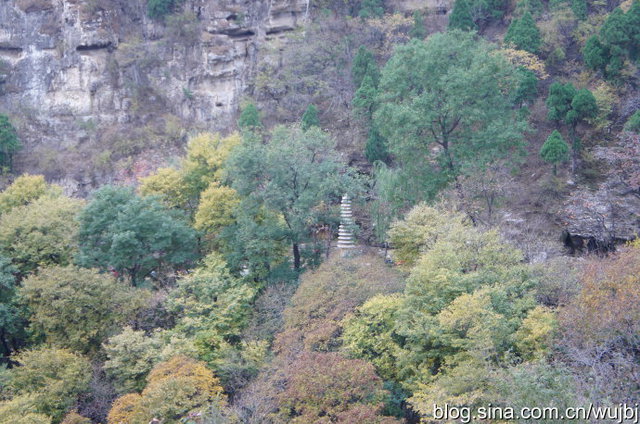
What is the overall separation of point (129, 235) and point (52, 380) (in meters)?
6.17

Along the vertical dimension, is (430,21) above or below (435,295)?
above

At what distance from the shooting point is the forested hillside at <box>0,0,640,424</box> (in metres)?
15.4

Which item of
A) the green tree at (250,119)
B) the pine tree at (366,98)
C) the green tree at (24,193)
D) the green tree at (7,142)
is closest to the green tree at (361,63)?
the pine tree at (366,98)

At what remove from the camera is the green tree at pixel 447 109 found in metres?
23.8

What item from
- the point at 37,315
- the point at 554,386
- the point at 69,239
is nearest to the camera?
the point at 554,386

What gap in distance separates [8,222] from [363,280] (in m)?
14.4

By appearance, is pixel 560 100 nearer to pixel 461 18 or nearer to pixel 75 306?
pixel 461 18

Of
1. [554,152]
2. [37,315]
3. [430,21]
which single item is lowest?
[37,315]

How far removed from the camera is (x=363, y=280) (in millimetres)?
19344

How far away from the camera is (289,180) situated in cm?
2344

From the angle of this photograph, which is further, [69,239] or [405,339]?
[69,239]

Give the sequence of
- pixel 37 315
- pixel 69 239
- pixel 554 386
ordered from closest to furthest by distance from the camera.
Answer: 1. pixel 554 386
2. pixel 37 315
3. pixel 69 239

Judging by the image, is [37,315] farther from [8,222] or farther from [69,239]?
[8,222]

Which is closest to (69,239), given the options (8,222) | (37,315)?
(8,222)
